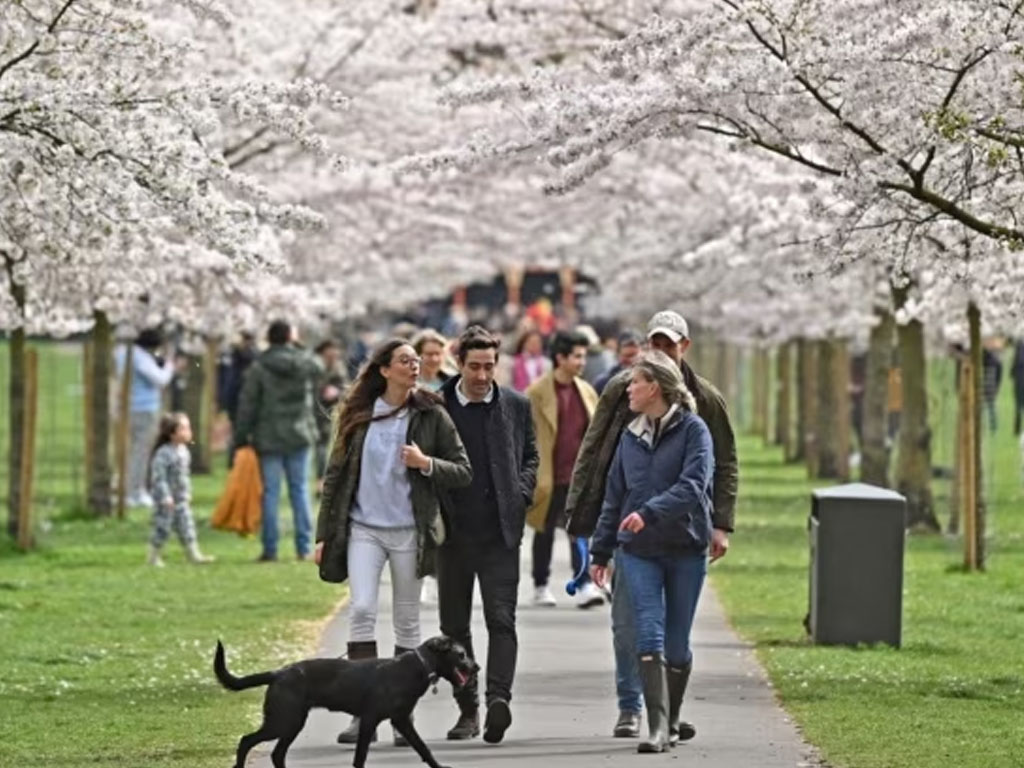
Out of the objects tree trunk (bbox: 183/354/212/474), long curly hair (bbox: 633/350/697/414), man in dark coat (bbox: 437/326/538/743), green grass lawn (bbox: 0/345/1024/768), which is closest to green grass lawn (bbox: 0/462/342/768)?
green grass lawn (bbox: 0/345/1024/768)

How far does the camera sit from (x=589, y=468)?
13.6m

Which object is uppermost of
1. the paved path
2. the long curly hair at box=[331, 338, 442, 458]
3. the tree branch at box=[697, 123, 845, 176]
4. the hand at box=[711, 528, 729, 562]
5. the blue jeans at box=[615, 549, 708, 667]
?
the tree branch at box=[697, 123, 845, 176]

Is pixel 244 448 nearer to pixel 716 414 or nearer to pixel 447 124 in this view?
pixel 447 124

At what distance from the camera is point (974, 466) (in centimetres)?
2306

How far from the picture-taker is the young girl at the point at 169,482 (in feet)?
79.9

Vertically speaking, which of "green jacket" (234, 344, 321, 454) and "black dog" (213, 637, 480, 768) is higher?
"green jacket" (234, 344, 321, 454)

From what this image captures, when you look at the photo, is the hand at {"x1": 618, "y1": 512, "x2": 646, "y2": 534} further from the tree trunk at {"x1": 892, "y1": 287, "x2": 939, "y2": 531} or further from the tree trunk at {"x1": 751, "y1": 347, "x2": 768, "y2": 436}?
the tree trunk at {"x1": 751, "y1": 347, "x2": 768, "y2": 436}

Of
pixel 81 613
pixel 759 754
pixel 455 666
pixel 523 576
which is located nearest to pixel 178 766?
pixel 455 666

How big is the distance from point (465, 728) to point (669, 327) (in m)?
1.98

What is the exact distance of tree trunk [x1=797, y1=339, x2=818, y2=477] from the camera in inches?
1646

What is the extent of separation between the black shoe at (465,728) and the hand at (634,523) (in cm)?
119

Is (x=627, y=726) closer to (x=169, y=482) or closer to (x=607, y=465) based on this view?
(x=607, y=465)

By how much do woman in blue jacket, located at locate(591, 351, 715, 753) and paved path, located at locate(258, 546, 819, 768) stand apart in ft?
1.11

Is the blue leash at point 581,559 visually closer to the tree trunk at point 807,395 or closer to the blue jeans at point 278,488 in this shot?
the blue jeans at point 278,488
